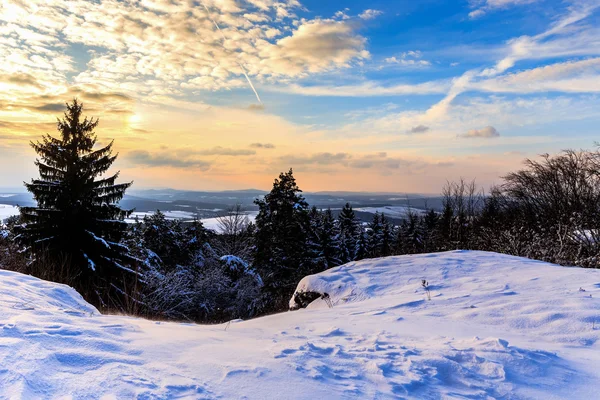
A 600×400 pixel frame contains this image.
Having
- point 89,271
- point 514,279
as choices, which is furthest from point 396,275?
point 89,271

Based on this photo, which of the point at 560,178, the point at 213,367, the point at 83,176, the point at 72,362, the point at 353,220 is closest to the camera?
the point at 72,362

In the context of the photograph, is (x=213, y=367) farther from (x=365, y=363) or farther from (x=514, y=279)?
(x=514, y=279)

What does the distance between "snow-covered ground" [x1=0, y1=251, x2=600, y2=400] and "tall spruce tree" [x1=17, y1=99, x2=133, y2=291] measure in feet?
36.8

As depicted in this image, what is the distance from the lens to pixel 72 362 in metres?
2.46

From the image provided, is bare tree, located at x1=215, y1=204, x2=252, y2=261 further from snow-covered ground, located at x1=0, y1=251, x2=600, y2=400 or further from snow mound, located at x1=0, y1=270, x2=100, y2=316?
snow-covered ground, located at x1=0, y1=251, x2=600, y2=400

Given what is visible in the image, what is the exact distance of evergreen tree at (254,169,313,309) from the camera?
24.6 meters

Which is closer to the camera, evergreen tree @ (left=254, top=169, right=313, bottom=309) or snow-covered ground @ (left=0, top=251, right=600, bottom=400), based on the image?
snow-covered ground @ (left=0, top=251, right=600, bottom=400)

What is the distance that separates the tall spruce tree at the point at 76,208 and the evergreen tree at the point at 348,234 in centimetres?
2073

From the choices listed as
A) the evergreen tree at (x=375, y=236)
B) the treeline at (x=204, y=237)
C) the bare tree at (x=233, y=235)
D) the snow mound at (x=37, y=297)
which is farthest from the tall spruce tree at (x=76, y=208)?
the evergreen tree at (x=375, y=236)

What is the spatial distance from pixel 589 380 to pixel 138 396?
3.45 m

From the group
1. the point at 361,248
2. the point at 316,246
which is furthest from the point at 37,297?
the point at 361,248

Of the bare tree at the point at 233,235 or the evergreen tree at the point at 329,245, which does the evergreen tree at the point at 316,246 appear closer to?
the evergreen tree at the point at 329,245

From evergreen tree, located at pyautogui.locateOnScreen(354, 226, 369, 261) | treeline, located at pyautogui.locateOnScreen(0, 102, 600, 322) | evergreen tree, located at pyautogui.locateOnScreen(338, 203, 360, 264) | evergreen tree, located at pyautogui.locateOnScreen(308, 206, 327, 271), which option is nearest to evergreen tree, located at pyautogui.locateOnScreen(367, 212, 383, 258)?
evergreen tree, located at pyautogui.locateOnScreen(354, 226, 369, 261)

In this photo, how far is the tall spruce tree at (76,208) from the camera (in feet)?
49.4
